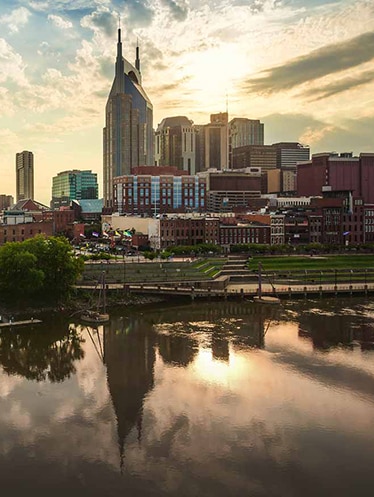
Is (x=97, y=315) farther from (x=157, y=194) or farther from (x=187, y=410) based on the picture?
(x=157, y=194)

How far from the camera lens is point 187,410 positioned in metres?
40.9

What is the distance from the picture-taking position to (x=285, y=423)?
38688 millimetres

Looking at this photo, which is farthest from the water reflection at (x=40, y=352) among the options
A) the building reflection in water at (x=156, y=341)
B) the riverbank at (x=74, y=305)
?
the riverbank at (x=74, y=305)

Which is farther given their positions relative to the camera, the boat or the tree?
the tree

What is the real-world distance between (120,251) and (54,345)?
6042 centimetres

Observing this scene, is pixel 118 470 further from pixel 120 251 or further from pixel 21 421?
pixel 120 251

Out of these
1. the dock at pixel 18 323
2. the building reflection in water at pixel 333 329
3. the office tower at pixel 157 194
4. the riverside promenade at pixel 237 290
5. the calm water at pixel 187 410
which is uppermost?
the office tower at pixel 157 194

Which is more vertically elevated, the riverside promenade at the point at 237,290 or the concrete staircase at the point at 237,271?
the concrete staircase at the point at 237,271

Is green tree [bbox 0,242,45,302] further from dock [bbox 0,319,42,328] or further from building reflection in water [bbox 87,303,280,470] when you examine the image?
building reflection in water [bbox 87,303,280,470]

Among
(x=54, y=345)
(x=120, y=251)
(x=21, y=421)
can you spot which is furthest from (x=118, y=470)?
(x=120, y=251)

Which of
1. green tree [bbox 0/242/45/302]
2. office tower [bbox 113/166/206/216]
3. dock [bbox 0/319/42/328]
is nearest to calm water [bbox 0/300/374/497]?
dock [bbox 0/319/42/328]

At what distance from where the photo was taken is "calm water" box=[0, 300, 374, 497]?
3178 centimetres

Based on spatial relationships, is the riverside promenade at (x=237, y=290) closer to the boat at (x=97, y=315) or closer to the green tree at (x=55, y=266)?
the green tree at (x=55, y=266)

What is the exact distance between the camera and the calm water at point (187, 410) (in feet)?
104
